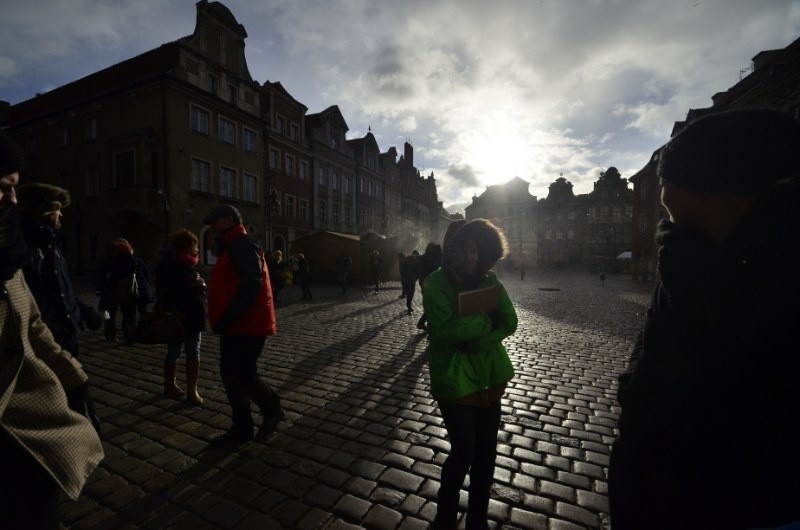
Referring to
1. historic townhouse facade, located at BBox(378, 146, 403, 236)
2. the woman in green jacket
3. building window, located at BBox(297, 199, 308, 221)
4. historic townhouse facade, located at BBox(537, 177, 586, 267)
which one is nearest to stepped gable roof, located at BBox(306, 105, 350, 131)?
building window, located at BBox(297, 199, 308, 221)

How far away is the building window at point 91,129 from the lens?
22.0m

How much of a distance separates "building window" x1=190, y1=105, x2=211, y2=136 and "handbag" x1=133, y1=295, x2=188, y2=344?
21.5 meters

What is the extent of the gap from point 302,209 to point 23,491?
31192mm

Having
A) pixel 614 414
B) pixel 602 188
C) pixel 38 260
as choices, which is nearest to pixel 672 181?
pixel 38 260

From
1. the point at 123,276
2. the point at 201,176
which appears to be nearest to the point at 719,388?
the point at 123,276

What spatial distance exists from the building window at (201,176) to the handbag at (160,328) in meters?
20.2

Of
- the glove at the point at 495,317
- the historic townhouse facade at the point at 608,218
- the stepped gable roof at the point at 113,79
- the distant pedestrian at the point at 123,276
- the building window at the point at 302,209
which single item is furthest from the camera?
the historic townhouse facade at the point at 608,218

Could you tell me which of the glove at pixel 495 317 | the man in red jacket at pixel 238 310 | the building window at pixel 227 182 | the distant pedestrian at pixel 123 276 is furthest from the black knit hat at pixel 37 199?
the building window at pixel 227 182

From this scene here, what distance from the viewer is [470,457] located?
2084mm

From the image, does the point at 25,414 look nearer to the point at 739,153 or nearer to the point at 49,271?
the point at 49,271

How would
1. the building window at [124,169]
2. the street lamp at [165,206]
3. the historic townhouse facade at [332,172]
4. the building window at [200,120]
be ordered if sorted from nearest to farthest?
the street lamp at [165,206] < the building window at [124,169] < the building window at [200,120] < the historic townhouse facade at [332,172]

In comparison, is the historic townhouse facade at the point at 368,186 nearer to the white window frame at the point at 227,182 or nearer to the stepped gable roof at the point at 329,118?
the stepped gable roof at the point at 329,118

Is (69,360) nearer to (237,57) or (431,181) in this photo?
(237,57)

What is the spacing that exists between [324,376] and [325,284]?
56.2ft
